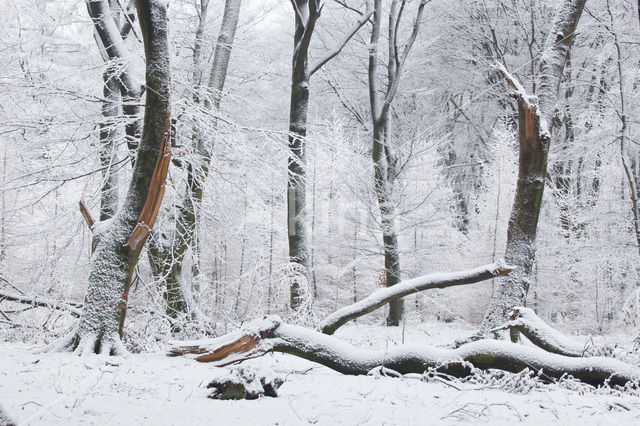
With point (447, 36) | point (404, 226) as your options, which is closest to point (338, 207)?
point (404, 226)

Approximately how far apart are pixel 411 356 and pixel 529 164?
3.22 meters

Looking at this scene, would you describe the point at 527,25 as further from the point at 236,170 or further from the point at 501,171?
the point at 236,170

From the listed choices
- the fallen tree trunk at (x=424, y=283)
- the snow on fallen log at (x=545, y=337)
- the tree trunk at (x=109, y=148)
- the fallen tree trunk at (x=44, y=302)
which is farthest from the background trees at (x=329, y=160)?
the snow on fallen log at (x=545, y=337)

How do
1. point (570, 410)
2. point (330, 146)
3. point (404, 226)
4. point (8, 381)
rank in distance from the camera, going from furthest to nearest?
point (404, 226) → point (330, 146) → point (8, 381) → point (570, 410)

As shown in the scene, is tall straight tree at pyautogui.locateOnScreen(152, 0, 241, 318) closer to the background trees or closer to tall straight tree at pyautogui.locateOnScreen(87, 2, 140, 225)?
the background trees

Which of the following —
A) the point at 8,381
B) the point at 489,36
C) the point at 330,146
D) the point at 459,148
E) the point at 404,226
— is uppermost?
the point at 489,36

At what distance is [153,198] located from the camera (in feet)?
15.6

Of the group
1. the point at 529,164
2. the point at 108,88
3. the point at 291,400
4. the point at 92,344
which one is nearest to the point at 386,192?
the point at 529,164

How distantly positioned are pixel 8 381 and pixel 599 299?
634 inches

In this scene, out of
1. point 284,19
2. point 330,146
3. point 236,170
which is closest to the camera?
point 330,146

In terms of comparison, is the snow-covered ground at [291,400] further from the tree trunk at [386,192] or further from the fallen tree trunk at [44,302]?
the tree trunk at [386,192]

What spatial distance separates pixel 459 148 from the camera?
834 inches

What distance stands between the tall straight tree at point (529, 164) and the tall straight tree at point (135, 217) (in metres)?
3.85

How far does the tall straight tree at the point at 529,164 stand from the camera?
5.52 m
